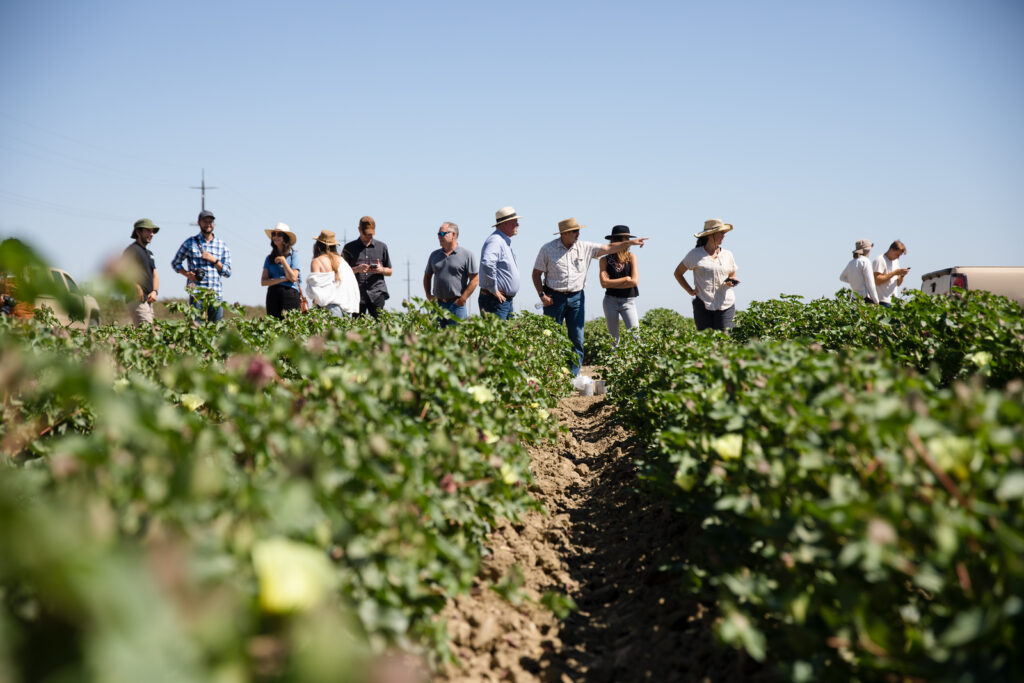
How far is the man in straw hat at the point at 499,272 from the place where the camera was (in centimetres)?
753

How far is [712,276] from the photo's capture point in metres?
7.41

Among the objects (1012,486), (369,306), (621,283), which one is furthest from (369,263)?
(1012,486)

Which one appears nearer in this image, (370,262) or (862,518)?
(862,518)

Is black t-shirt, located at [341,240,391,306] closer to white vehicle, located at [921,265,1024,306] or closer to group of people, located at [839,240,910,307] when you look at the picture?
group of people, located at [839,240,910,307]

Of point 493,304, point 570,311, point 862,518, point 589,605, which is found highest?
point 493,304

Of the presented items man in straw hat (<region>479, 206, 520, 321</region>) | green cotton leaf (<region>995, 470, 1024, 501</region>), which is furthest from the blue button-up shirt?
green cotton leaf (<region>995, 470, 1024, 501</region>)

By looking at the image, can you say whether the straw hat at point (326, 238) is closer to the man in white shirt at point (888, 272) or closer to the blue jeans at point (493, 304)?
the blue jeans at point (493, 304)

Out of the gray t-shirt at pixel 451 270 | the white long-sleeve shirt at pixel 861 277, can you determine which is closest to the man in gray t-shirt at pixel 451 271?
the gray t-shirt at pixel 451 270

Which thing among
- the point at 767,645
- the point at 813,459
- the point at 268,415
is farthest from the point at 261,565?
the point at 767,645

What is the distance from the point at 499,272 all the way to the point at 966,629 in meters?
6.56

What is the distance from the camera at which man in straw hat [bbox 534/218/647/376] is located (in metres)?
7.89

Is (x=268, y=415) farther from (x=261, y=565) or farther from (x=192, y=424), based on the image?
(x=261, y=565)

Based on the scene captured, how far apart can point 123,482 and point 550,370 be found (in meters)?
4.88

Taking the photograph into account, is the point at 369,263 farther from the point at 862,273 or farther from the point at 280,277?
the point at 862,273
